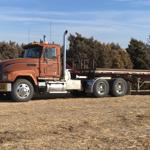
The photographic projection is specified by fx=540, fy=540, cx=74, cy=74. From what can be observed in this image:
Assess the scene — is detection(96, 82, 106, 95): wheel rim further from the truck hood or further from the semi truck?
the truck hood

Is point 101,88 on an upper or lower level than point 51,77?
lower

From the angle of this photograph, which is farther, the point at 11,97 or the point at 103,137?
the point at 11,97

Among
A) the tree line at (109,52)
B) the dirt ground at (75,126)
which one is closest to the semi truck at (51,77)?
the dirt ground at (75,126)

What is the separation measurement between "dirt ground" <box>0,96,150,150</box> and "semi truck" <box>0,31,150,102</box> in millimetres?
2282

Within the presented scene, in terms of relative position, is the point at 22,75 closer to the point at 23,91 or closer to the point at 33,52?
the point at 23,91

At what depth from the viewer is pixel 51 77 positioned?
23891 mm

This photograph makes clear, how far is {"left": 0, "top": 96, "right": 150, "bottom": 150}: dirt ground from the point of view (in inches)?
449

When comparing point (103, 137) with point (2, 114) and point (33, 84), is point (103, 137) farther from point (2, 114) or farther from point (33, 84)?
point (33, 84)

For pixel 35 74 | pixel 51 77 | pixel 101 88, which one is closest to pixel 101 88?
pixel 101 88

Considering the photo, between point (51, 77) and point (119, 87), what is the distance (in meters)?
3.80

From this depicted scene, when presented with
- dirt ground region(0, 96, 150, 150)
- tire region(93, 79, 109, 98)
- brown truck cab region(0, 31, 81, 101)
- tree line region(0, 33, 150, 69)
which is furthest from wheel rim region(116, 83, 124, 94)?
tree line region(0, 33, 150, 69)

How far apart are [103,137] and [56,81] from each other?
1185cm

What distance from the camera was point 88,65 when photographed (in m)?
26.5

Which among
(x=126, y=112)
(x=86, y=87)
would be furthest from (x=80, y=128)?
(x=86, y=87)
